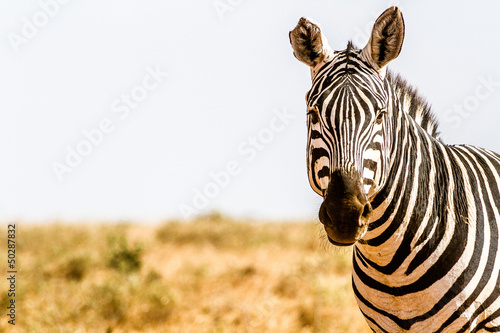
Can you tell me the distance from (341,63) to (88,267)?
10.1 meters

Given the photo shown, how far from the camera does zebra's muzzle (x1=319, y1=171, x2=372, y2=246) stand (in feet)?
8.88

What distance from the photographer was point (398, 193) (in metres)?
3.24

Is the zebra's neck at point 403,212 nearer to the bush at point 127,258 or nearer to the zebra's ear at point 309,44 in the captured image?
the zebra's ear at point 309,44

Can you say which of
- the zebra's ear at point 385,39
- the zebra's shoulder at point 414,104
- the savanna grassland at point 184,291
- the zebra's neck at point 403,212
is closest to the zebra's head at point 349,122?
the zebra's ear at point 385,39

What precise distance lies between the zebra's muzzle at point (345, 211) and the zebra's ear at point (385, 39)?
0.83 m

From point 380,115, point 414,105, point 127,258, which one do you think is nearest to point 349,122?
point 380,115

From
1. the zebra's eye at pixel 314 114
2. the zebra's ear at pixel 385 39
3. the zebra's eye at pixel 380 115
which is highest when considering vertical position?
the zebra's ear at pixel 385 39

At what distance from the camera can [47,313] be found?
8.27 m

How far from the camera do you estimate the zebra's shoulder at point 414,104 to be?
12.4 ft

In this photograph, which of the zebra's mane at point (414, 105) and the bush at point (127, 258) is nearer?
the zebra's mane at point (414, 105)

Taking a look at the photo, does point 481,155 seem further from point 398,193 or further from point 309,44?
point 309,44

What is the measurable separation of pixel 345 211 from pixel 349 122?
1.66 feet

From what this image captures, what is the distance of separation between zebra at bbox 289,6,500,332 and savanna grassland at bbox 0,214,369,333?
4.36 m

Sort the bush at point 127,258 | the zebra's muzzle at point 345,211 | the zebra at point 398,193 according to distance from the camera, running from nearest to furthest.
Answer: the zebra's muzzle at point 345,211, the zebra at point 398,193, the bush at point 127,258
